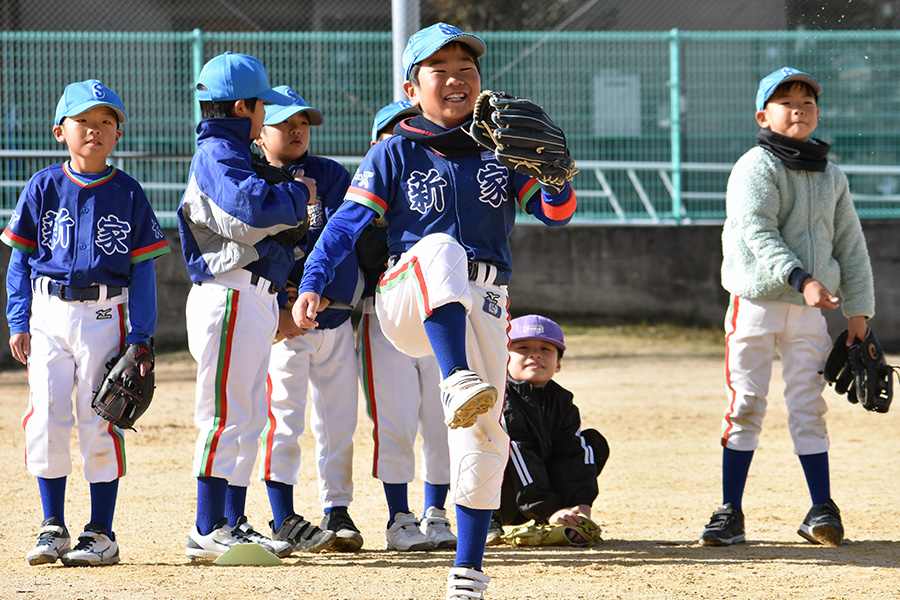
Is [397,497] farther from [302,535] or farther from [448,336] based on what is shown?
[448,336]

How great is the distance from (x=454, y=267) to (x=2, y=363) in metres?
9.13

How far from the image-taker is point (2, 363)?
35.7ft

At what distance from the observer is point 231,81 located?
154 inches

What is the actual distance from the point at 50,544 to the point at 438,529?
4.68 ft

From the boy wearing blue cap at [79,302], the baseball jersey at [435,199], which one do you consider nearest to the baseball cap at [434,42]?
the baseball jersey at [435,199]

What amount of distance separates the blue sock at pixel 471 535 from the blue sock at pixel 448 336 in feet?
1.35

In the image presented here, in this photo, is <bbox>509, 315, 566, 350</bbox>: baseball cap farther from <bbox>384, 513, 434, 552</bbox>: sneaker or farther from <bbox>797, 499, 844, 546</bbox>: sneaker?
<bbox>797, 499, 844, 546</bbox>: sneaker

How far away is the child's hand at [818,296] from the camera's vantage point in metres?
3.89

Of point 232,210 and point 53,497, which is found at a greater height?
point 232,210

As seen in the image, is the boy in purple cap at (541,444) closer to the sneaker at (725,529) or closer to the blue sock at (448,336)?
the sneaker at (725,529)

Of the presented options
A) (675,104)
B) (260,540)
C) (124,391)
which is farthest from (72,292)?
(675,104)

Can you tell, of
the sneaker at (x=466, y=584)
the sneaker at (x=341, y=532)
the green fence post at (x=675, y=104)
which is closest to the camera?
the sneaker at (x=466, y=584)

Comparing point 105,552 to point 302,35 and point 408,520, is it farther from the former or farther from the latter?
point 302,35

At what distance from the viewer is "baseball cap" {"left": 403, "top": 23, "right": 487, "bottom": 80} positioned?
3.26 meters
